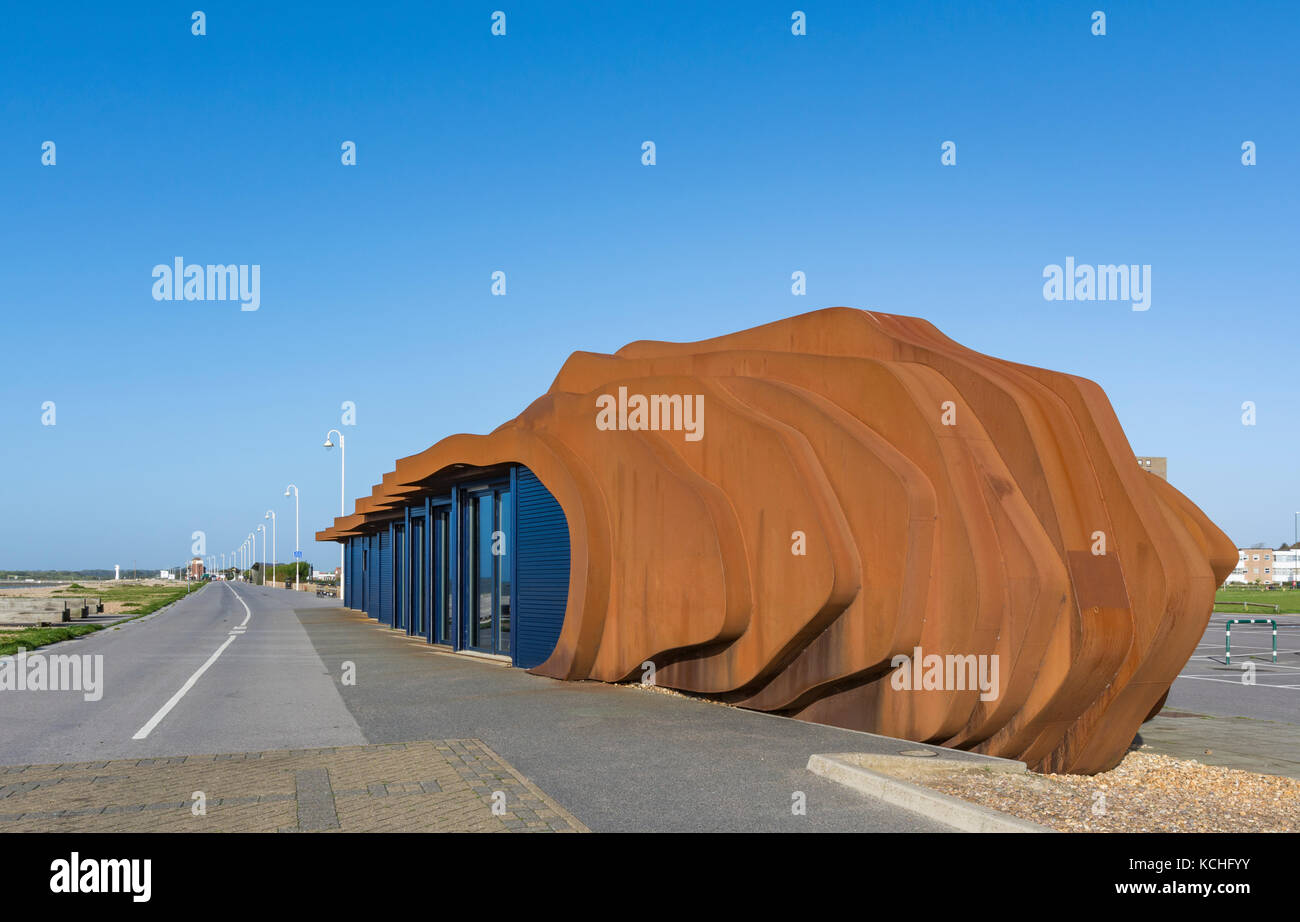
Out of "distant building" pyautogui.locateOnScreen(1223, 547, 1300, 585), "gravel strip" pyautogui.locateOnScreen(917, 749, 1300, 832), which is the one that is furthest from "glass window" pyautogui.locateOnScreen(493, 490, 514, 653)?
"distant building" pyautogui.locateOnScreen(1223, 547, 1300, 585)

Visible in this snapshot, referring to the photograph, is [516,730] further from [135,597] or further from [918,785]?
[135,597]

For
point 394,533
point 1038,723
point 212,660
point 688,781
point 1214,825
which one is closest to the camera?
point 1214,825

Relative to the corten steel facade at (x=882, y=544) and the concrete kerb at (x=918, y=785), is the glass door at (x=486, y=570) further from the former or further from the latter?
the concrete kerb at (x=918, y=785)

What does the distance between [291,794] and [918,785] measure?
4.53 metres

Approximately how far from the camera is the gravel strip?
22.0ft

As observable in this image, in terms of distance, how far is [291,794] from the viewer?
7363 mm

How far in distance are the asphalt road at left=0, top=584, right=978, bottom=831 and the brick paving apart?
38 cm

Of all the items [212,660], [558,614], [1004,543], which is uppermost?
[1004,543]

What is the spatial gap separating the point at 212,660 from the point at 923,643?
14.6 m

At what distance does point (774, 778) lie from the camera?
7855 millimetres

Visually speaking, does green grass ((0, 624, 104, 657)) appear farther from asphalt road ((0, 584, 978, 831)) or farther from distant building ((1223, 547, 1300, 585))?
distant building ((1223, 547, 1300, 585))
